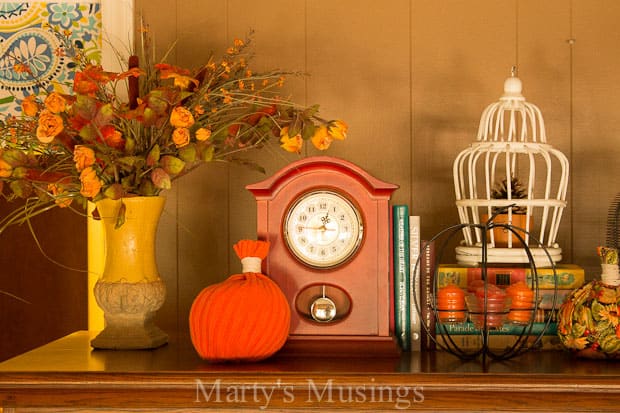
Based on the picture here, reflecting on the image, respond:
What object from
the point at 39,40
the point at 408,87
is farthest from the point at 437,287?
the point at 39,40

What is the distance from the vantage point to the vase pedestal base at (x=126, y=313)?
1291 millimetres

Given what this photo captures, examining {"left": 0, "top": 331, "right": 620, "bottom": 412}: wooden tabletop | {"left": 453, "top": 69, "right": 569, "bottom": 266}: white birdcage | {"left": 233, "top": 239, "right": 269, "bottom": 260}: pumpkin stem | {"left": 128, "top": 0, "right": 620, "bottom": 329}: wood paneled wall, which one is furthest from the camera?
Answer: {"left": 128, "top": 0, "right": 620, "bottom": 329}: wood paneled wall

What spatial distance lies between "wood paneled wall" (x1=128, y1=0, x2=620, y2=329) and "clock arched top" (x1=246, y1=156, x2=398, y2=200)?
0.35 meters

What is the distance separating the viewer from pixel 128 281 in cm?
130

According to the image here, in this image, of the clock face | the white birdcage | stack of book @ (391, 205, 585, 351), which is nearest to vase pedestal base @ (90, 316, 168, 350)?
the clock face

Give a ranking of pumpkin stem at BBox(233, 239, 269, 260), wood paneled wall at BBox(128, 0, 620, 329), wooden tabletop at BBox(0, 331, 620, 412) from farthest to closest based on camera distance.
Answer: wood paneled wall at BBox(128, 0, 620, 329) < pumpkin stem at BBox(233, 239, 269, 260) < wooden tabletop at BBox(0, 331, 620, 412)

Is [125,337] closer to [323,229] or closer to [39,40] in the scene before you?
[323,229]

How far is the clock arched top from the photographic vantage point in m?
1.27

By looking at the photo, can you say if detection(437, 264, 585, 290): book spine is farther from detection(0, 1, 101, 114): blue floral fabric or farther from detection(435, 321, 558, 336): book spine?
detection(0, 1, 101, 114): blue floral fabric

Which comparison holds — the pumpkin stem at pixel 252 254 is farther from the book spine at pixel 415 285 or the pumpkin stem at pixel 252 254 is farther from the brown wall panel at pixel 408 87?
the brown wall panel at pixel 408 87

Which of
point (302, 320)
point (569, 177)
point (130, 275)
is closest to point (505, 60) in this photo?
point (569, 177)

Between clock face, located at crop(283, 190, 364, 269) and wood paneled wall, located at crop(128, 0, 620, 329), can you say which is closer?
clock face, located at crop(283, 190, 364, 269)

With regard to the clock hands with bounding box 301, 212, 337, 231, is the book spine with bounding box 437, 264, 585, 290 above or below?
below

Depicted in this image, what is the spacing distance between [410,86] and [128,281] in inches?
28.9
